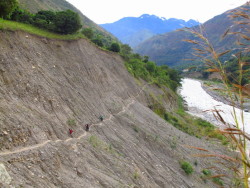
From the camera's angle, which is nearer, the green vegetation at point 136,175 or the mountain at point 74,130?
the mountain at point 74,130

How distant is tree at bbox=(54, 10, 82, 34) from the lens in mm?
24391

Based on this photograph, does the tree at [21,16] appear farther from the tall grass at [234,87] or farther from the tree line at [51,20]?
the tall grass at [234,87]

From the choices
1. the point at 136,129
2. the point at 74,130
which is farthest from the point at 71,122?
the point at 136,129

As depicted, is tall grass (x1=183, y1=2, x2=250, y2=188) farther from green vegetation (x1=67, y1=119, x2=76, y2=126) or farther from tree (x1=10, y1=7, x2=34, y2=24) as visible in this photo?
tree (x1=10, y1=7, x2=34, y2=24)

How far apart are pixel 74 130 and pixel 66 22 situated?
49.1 ft

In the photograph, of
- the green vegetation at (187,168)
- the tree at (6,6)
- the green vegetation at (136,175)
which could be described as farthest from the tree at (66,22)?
the green vegetation at (187,168)

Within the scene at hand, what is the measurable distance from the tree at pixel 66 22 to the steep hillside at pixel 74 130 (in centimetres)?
165

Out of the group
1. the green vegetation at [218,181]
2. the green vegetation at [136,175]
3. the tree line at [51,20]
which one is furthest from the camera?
the tree line at [51,20]

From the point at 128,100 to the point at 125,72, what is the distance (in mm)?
8273

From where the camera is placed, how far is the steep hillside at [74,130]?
10.2 m

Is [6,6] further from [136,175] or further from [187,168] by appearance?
[187,168]

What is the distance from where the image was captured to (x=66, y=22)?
25.0 meters

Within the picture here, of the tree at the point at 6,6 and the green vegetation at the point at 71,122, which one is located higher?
the tree at the point at 6,6

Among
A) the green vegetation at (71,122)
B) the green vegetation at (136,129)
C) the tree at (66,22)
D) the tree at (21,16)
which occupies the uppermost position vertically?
the tree at (66,22)
